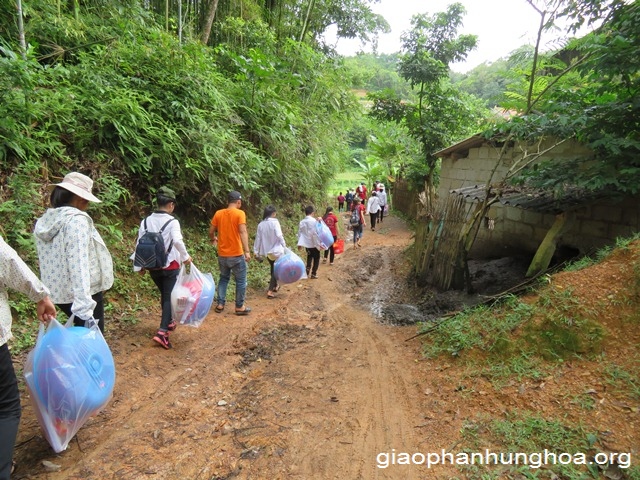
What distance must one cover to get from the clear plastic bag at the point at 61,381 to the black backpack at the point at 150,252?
133 centimetres

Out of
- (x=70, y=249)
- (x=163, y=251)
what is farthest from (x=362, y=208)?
(x=70, y=249)

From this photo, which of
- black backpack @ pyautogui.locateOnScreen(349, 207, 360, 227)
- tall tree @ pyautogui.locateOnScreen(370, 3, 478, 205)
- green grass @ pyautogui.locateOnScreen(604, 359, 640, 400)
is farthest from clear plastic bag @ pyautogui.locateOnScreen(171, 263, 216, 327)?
tall tree @ pyautogui.locateOnScreen(370, 3, 478, 205)

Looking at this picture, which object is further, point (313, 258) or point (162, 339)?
point (313, 258)

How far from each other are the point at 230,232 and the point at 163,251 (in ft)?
4.57

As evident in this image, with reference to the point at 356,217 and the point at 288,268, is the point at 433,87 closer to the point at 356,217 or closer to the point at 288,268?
the point at 356,217

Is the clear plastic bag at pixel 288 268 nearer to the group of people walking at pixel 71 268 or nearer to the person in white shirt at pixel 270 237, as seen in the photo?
the person in white shirt at pixel 270 237

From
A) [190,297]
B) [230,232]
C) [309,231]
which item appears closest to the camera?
[190,297]

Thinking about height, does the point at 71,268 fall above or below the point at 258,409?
above

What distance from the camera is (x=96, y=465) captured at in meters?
2.28

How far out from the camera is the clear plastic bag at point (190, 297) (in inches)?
150

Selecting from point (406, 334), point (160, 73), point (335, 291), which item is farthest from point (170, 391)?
point (160, 73)

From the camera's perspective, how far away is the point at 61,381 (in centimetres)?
212

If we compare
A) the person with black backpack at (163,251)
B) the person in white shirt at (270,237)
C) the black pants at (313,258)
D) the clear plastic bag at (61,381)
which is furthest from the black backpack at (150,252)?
the black pants at (313,258)

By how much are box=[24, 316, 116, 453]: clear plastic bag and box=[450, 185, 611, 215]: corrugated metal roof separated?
512cm
